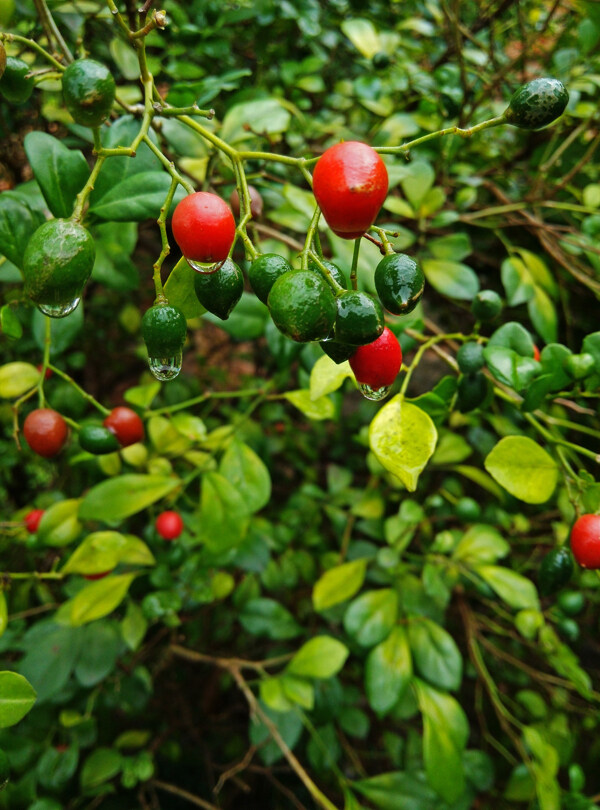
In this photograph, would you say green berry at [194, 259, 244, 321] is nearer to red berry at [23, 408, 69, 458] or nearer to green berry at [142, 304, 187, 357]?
green berry at [142, 304, 187, 357]

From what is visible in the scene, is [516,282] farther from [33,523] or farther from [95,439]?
[33,523]

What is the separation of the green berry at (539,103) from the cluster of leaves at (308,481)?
32 centimetres

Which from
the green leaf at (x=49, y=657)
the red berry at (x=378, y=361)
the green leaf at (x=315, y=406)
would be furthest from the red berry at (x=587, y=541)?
the green leaf at (x=49, y=657)

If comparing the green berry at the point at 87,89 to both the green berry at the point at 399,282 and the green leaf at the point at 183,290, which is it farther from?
the green berry at the point at 399,282

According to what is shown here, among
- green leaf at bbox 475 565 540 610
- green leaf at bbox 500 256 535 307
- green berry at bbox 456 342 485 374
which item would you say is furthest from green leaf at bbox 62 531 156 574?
green leaf at bbox 500 256 535 307

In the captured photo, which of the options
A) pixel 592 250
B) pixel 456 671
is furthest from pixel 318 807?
pixel 592 250

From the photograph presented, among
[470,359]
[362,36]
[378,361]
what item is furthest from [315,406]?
[362,36]

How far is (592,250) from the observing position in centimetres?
113

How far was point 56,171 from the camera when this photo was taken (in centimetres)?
71

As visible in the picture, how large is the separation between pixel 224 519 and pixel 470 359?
1.68ft

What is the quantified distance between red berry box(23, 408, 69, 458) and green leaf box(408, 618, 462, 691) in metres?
0.84

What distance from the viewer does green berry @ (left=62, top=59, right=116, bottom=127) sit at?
474 millimetres

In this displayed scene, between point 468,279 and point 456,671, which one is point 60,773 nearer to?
point 456,671

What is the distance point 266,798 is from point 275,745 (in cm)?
46
